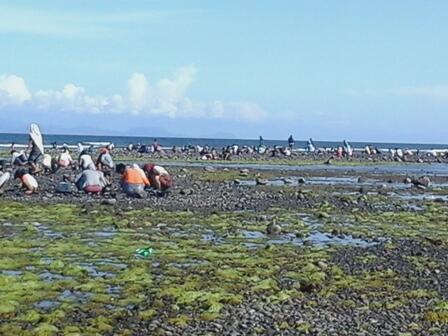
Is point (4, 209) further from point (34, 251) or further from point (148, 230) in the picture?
point (34, 251)

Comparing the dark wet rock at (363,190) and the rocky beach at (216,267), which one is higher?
the rocky beach at (216,267)

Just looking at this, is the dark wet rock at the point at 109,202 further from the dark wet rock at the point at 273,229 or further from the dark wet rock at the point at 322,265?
the dark wet rock at the point at 322,265

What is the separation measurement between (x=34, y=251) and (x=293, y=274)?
5551mm

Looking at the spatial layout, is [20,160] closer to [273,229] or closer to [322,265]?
[273,229]

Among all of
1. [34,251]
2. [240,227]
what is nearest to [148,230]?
[240,227]

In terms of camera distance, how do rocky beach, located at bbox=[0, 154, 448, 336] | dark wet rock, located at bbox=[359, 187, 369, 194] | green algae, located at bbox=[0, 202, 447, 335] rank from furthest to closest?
dark wet rock, located at bbox=[359, 187, 369, 194] < green algae, located at bbox=[0, 202, 447, 335] < rocky beach, located at bbox=[0, 154, 448, 336]

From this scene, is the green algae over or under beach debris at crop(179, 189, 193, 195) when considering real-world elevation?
under

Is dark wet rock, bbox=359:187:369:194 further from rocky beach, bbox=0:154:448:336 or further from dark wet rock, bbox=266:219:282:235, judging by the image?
dark wet rock, bbox=266:219:282:235

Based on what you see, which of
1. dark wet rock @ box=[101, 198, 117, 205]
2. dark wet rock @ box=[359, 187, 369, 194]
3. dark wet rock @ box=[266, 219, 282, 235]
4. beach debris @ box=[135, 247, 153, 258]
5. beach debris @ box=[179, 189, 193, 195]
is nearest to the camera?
beach debris @ box=[135, 247, 153, 258]

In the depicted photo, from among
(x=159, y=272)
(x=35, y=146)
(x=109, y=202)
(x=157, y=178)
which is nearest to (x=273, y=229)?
(x=159, y=272)

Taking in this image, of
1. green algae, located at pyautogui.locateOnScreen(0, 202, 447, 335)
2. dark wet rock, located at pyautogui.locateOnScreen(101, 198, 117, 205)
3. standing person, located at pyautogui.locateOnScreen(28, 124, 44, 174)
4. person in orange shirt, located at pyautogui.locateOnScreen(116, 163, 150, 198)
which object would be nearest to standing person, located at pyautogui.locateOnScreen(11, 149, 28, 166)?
standing person, located at pyautogui.locateOnScreen(28, 124, 44, 174)

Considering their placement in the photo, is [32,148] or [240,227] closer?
[240,227]

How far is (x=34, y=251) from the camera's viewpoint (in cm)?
1702

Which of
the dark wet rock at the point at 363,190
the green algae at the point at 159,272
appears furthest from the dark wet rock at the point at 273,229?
the dark wet rock at the point at 363,190
